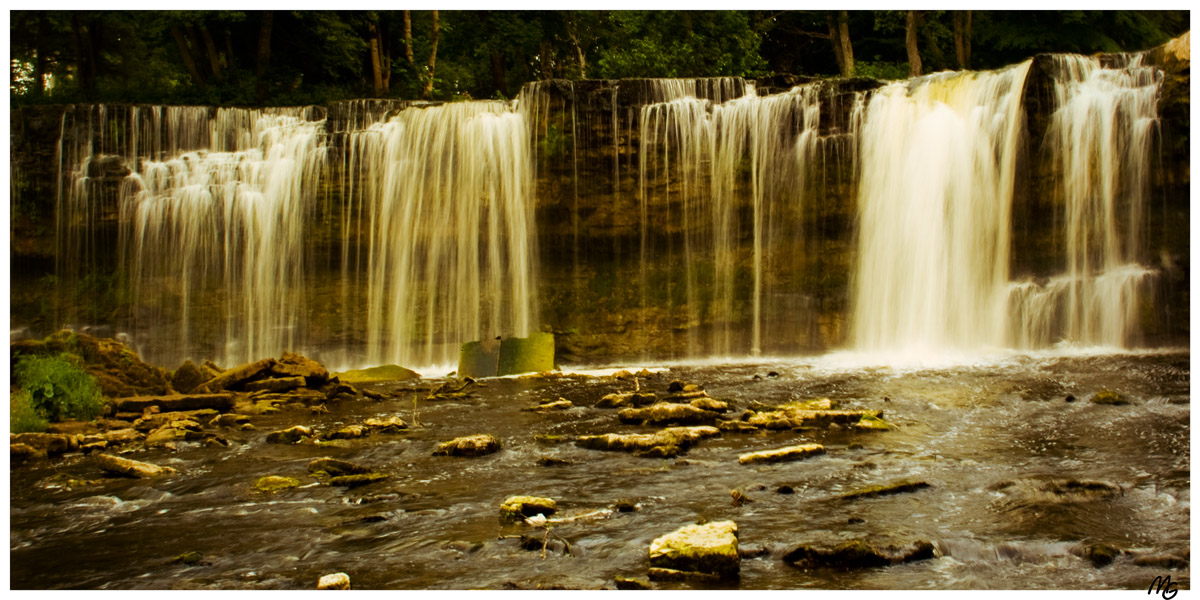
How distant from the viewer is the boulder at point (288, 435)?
10.1 metres

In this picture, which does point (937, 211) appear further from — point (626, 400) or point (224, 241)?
point (224, 241)

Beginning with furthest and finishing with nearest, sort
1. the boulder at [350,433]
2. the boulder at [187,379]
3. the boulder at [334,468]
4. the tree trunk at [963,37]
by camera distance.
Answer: the tree trunk at [963,37] < the boulder at [187,379] < the boulder at [350,433] < the boulder at [334,468]

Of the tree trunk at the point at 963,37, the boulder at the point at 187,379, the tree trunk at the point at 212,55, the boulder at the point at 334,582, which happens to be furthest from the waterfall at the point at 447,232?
the boulder at the point at 334,582

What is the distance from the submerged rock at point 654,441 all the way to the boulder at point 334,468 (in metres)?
2.19

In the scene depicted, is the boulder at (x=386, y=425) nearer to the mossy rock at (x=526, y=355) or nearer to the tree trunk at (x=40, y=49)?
the mossy rock at (x=526, y=355)

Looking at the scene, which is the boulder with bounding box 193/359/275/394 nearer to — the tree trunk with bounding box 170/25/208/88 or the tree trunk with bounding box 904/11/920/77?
the tree trunk with bounding box 170/25/208/88

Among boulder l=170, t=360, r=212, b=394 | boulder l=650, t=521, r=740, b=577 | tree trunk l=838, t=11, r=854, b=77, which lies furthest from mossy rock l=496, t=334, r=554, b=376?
tree trunk l=838, t=11, r=854, b=77

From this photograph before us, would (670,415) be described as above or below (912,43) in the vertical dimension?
below

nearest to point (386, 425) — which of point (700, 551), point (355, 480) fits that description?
point (355, 480)

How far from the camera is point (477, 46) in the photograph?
96.2 ft

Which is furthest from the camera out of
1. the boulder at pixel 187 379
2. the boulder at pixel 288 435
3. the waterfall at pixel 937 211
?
the waterfall at pixel 937 211

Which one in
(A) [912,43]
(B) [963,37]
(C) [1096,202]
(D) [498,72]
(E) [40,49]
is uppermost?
(E) [40,49]

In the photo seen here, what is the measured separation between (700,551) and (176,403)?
8.99m

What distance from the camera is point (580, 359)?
19.9 meters
